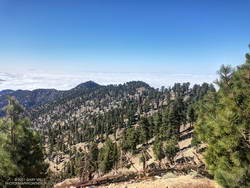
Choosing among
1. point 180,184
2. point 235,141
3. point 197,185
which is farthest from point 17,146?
point 235,141

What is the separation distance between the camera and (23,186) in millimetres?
14266

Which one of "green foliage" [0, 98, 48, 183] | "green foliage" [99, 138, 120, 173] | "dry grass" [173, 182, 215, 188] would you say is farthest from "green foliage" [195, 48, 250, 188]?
"green foliage" [99, 138, 120, 173]

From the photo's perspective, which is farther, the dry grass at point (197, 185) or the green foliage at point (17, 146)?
the dry grass at point (197, 185)

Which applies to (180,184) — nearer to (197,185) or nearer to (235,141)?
(197,185)

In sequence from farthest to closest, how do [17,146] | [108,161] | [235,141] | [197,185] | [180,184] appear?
1. [108,161]
2. [197,185]
3. [180,184]
4. [17,146]
5. [235,141]

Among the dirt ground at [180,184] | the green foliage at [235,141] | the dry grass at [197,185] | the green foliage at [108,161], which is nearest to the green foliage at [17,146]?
the dirt ground at [180,184]

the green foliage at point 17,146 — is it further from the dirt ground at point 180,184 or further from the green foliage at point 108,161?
the green foliage at point 108,161

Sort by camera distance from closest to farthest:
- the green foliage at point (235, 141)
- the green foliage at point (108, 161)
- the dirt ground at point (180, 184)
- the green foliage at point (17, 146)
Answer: the green foliage at point (235, 141), the green foliage at point (17, 146), the dirt ground at point (180, 184), the green foliage at point (108, 161)

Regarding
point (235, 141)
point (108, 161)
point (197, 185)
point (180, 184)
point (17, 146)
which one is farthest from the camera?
point (108, 161)

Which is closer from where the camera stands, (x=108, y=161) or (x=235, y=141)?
(x=235, y=141)

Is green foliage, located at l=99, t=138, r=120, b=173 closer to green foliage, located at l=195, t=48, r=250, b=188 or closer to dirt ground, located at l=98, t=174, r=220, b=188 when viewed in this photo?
dirt ground, located at l=98, t=174, r=220, b=188

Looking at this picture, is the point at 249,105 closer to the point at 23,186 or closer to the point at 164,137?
the point at 23,186

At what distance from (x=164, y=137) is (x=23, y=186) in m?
63.8

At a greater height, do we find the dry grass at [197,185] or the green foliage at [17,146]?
the green foliage at [17,146]
